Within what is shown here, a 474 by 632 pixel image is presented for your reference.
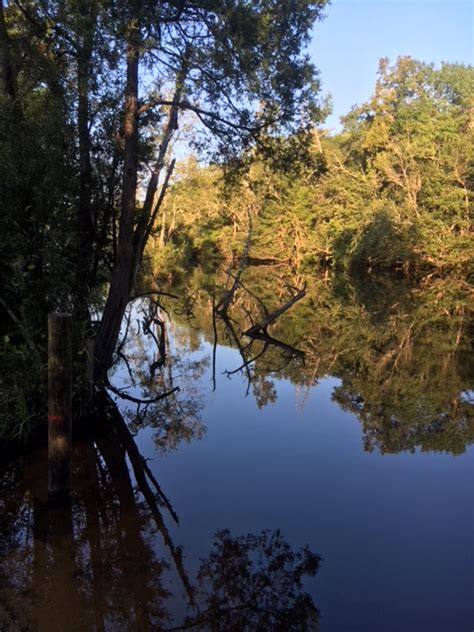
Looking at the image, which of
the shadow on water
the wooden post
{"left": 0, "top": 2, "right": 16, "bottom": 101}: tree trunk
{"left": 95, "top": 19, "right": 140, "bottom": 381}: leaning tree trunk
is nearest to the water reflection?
{"left": 95, "top": 19, "right": 140, "bottom": 381}: leaning tree trunk

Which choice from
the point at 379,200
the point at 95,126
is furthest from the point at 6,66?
the point at 379,200

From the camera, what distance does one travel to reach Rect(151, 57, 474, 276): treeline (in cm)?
2286

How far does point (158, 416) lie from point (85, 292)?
2.26 metres

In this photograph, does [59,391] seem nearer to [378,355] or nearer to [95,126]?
[95,126]

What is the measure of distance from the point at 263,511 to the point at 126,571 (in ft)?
5.23

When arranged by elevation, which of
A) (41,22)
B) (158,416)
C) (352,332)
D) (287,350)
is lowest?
(158,416)

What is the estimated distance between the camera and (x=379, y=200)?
25312mm

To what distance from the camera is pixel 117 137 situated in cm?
760

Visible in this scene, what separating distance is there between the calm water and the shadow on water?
2 cm

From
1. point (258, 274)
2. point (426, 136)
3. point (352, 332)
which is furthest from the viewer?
point (258, 274)

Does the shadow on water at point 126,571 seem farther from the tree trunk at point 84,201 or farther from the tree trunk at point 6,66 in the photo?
the tree trunk at point 6,66

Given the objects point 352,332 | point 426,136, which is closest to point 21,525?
point 352,332

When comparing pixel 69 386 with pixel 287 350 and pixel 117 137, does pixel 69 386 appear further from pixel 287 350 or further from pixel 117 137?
pixel 287 350

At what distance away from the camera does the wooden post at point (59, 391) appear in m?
4.43
